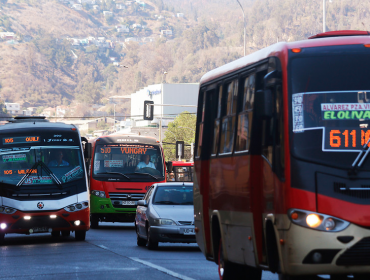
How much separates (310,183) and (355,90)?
1.01 m

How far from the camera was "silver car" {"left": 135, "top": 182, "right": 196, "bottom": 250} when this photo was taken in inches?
633

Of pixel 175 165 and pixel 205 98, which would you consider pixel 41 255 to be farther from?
pixel 175 165

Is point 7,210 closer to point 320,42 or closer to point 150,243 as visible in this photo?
point 150,243

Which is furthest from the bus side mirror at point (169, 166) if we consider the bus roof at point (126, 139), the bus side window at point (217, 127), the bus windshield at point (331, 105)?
the bus windshield at point (331, 105)

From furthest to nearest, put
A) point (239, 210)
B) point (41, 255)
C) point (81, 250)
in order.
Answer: point (81, 250)
point (41, 255)
point (239, 210)

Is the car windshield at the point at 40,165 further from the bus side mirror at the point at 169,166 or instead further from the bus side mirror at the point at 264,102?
the bus side mirror at the point at 264,102

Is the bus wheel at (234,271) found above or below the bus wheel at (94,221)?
above

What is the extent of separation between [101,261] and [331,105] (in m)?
7.54

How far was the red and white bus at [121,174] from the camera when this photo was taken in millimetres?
24172

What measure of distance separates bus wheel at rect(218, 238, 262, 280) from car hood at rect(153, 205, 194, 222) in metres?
6.35

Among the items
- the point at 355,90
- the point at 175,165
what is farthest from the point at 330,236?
the point at 175,165

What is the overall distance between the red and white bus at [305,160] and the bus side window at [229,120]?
0.91 feet

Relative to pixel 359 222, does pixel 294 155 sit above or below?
above

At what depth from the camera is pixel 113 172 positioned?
963 inches
